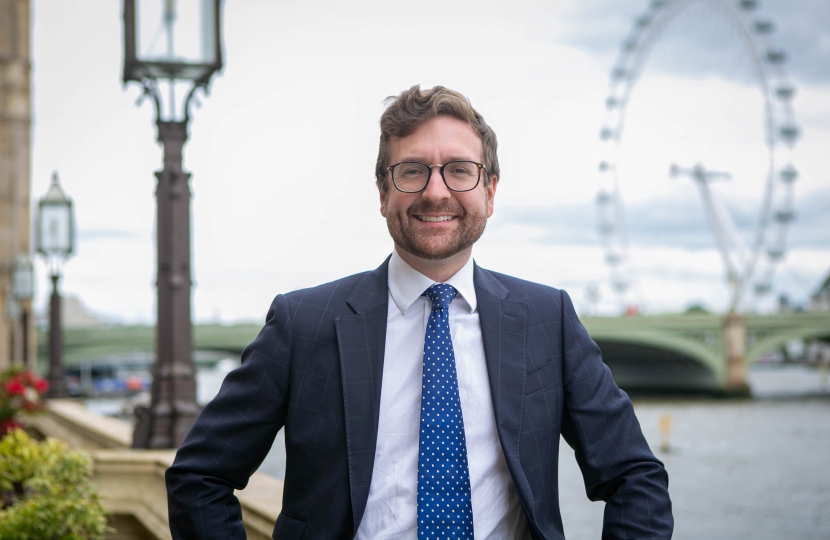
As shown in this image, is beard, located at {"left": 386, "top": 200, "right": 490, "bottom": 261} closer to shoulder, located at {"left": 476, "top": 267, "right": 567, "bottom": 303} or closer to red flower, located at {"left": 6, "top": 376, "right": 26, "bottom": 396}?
shoulder, located at {"left": 476, "top": 267, "right": 567, "bottom": 303}

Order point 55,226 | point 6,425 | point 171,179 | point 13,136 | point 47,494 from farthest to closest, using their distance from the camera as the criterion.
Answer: point 13,136 < point 55,226 < point 6,425 < point 171,179 < point 47,494

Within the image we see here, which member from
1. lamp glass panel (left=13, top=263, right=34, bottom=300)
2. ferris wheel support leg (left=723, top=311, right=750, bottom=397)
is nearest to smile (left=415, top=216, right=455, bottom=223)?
lamp glass panel (left=13, top=263, right=34, bottom=300)

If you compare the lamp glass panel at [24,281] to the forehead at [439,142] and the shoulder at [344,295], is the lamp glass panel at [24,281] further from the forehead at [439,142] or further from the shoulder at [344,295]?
the forehead at [439,142]

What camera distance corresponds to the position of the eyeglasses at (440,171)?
2.25m

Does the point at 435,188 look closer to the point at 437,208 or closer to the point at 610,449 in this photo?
the point at 437,208

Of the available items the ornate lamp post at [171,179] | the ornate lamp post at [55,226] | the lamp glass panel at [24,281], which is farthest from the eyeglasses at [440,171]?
the lamp glass panel at [24,281]

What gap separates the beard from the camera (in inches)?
88.6

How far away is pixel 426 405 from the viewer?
219cm

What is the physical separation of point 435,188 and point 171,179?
471 cm

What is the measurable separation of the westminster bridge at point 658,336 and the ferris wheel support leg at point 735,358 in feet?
0.50

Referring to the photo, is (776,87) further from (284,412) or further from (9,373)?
(284,412)

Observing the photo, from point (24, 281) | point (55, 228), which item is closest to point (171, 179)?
point (55, 228)

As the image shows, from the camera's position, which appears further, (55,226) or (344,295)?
(55,226)

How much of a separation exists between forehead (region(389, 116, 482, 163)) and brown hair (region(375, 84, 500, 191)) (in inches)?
0.5
